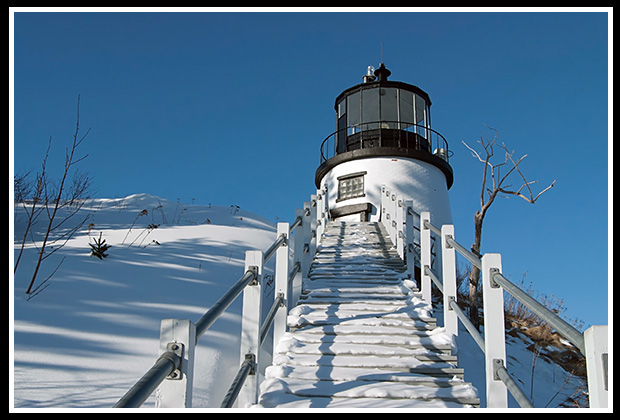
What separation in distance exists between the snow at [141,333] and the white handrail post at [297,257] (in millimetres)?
348

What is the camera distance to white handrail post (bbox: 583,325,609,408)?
1.50m

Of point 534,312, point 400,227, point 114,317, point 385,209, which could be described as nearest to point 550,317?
point 534,312

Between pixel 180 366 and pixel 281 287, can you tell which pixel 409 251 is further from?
pixel 180 366

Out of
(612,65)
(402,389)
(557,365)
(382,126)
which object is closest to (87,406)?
(402,389)

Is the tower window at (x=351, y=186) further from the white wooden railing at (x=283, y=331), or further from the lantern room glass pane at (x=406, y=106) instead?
the white wooden railing at (x=283, y=331)

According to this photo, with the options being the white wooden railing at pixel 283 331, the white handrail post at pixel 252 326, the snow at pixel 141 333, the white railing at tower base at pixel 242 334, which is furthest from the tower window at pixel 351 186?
the white handrail post at pixel 252 326

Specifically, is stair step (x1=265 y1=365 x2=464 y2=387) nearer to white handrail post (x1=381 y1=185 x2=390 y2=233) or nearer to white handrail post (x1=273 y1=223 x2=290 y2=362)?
white handrail post (x1=273 y1=223 x2=290 y2=362)

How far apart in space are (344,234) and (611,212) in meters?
8.27

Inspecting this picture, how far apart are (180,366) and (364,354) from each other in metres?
2.41

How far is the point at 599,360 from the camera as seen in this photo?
4.96 feet

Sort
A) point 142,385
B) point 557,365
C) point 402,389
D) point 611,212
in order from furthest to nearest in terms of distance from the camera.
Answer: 1. point 557,365
2. point 402,389
3. point 611,212
4. point 142,385
